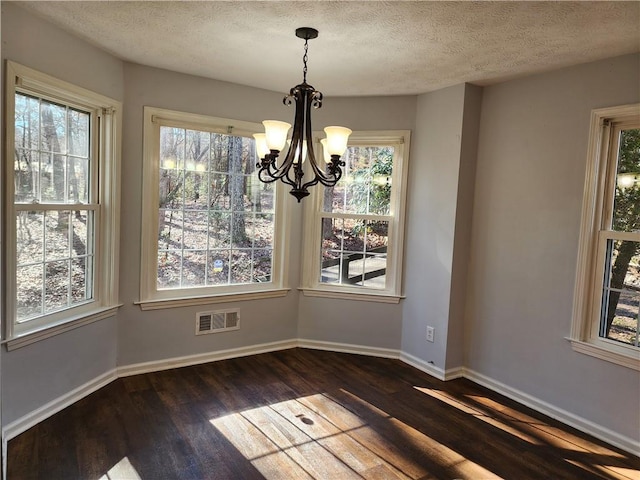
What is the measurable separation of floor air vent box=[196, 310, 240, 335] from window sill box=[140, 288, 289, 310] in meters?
0.11

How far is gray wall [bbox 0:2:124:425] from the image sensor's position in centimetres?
244

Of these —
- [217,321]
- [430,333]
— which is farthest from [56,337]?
[430,333]

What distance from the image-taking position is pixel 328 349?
4.18 meters

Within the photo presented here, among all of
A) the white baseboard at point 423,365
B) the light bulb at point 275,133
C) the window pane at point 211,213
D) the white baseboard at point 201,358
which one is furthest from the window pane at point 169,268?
the white baseboard at point 423,365

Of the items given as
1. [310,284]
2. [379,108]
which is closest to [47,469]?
[310,284]

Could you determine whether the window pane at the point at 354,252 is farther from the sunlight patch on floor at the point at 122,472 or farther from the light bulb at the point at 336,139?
the sunlight patch on floor at the point at 122,472

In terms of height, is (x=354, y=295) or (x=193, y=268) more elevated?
(x=193, y=268)

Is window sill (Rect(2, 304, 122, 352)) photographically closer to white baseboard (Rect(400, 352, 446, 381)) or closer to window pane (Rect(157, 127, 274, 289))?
window pane (Rect(157, 127, 274, 289))

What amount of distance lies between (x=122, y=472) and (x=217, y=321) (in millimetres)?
1644

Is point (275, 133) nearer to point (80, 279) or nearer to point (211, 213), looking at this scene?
point (211, 213)

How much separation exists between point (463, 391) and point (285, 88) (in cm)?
287

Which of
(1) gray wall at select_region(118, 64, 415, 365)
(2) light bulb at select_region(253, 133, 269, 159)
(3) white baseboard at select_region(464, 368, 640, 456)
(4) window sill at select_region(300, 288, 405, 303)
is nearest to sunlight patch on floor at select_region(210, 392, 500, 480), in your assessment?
(3) white baseboard at select_region(464, 368, 640, 456)

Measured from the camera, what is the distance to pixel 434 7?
2174mm

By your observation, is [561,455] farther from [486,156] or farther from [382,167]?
[382,167]
